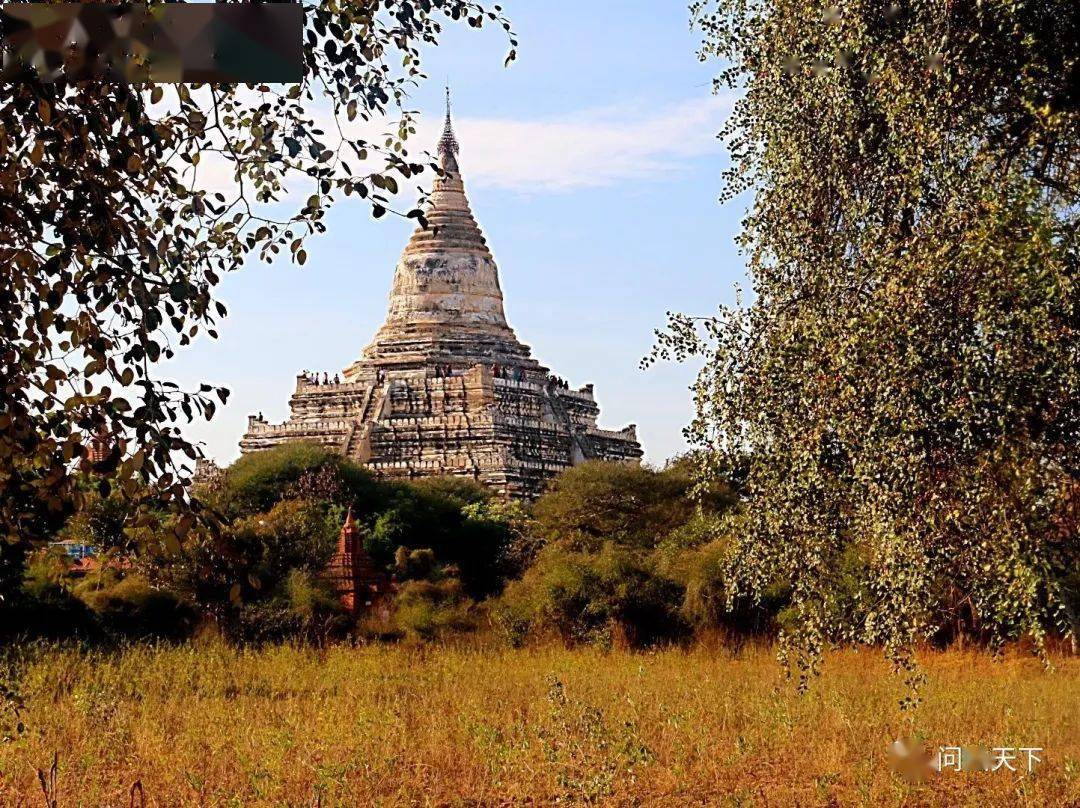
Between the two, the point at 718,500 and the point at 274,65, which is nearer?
the point at 274,65

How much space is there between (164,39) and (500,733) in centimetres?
870

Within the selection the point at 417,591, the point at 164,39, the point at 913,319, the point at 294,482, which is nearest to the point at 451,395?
the point at 294,482

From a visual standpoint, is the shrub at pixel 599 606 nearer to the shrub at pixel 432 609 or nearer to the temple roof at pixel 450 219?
the shrub at pixel 432 609

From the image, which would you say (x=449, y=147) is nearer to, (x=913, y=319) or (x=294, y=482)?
(x=294, y=482)

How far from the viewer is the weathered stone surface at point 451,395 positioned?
125 feet

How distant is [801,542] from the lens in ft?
27.5

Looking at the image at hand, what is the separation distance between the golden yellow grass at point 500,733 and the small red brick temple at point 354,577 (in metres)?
5.72

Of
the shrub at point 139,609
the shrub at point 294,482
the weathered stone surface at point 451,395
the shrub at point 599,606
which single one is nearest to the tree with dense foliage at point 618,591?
the shrub at point 599,606

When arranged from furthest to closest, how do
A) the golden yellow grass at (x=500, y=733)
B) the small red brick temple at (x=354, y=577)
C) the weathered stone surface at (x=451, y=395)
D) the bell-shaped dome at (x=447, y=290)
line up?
the bell-shaped dome at (x=447, y=290) < the weathered stone surface at (x=451, y=395) < the small red brick temple at (x=354, y=577) < the golden yellow grass at (x=500, y=733)

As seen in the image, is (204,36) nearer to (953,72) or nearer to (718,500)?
(953,72)

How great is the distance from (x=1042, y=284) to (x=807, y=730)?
215 inches

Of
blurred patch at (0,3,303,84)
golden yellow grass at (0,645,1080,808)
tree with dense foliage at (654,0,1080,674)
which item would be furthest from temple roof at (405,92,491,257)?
blurred patch at (0,3,303,84)

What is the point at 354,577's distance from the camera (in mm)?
22016

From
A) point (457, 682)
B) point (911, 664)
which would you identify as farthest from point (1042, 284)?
point (457, 682)
